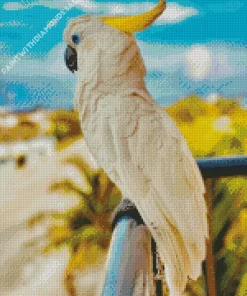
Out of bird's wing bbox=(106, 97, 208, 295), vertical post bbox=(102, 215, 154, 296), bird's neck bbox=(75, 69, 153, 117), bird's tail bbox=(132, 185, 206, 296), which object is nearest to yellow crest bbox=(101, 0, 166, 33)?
bird's neck bbox=(75, 69, 153, 117)

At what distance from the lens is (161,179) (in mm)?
1334

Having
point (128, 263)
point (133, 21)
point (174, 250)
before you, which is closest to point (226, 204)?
point (174, 250)

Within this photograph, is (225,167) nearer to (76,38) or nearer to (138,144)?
(138,144)

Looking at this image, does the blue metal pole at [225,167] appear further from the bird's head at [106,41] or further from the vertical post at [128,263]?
the bird's head at [106,41]

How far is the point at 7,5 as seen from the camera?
1.77m

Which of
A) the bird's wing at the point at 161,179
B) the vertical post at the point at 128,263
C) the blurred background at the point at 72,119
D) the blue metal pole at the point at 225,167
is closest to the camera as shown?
the vertical post at the point at 128,263

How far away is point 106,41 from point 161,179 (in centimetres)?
47

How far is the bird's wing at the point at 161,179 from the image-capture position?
1.32 metres

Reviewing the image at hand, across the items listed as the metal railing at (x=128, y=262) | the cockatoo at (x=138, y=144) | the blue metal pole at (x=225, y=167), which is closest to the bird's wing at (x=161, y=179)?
the cockatoo at (x=138, y=144)

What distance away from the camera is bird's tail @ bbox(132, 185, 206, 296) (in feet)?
4.39

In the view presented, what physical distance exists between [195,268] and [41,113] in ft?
2.97

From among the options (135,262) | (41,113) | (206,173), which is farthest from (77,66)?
(135,262)

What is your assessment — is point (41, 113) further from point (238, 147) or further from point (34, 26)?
point (238, 147)

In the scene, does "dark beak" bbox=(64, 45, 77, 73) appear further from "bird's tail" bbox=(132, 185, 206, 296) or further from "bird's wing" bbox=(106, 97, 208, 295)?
"bird's tail" bbox=(132, 185, 206, 296)
